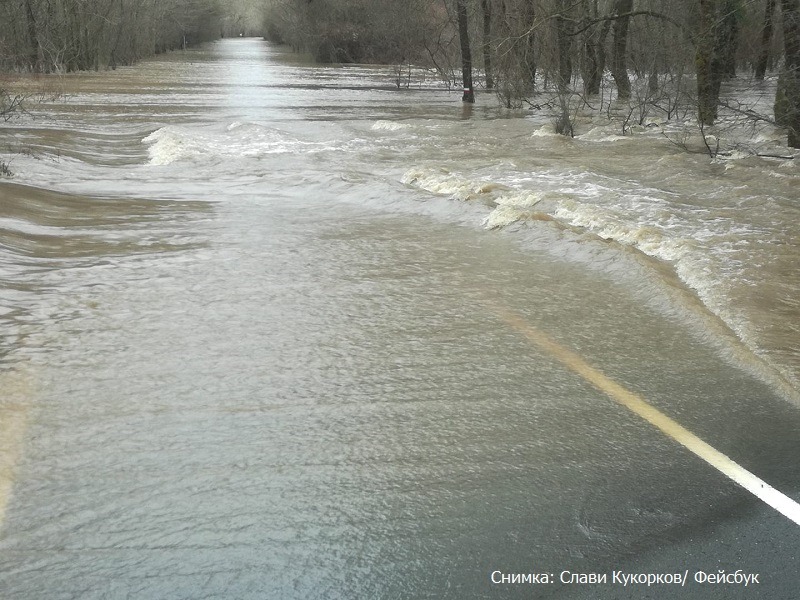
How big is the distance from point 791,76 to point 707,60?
3239mm

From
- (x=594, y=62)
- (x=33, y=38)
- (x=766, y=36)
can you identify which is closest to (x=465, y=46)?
(x=594, y=62)

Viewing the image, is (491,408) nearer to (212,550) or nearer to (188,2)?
(212,550)

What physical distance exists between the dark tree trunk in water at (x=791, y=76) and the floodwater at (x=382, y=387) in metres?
4.37

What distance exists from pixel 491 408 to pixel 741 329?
2365mm

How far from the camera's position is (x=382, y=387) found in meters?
5.38

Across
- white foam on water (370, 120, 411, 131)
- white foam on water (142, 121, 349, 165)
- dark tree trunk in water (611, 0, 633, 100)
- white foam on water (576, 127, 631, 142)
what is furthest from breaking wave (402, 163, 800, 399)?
dark tree trunk in water (611, 0, 633, 100)

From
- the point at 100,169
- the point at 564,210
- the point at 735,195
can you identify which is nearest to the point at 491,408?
the point at 564,210

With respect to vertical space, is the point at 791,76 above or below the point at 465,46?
below

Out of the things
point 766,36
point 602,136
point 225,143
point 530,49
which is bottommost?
point 602,136

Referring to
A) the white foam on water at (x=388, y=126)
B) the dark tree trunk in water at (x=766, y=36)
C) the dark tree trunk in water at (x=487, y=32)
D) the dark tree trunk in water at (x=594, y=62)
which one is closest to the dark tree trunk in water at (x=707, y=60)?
the dark tree trunk in water at (x=766, y=36)

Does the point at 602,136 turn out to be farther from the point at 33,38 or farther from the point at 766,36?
the point at 33,38

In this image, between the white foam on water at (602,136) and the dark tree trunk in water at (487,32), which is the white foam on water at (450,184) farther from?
the dark tree trunk in water at (487,32)

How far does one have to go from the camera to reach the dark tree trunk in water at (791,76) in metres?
15.1

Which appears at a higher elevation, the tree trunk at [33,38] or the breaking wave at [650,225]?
the tree trunk at [33,38]
